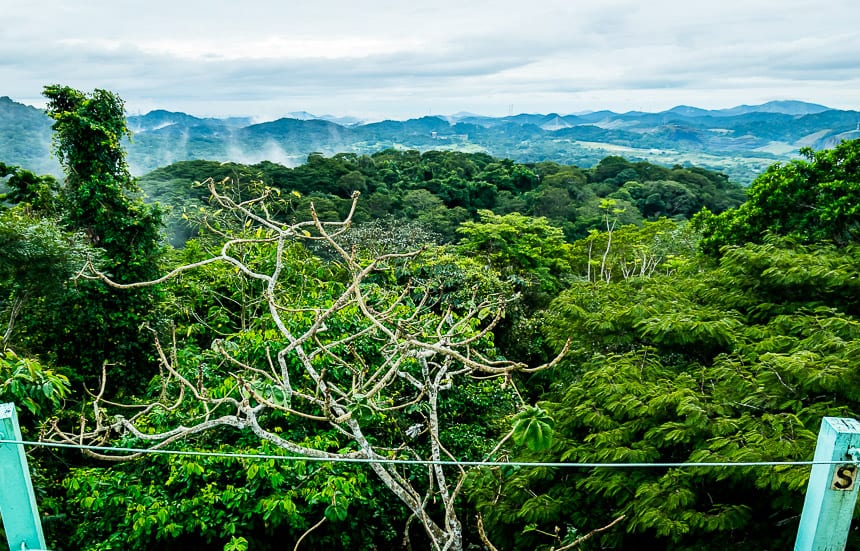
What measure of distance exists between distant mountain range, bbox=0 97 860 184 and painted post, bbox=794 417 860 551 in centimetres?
3887

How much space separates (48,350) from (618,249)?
15.1 metres

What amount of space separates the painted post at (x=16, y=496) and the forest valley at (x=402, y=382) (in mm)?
619

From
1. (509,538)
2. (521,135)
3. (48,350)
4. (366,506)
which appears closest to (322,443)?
(366,506)

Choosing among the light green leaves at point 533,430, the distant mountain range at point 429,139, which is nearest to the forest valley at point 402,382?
the light green leaves at point 533,430

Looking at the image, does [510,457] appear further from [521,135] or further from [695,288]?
[521,135]

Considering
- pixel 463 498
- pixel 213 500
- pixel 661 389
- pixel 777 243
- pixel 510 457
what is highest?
pixel 777 243

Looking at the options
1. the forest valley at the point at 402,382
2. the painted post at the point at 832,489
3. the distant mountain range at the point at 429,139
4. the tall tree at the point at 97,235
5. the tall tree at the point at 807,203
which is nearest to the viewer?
the painted post at the point at 832,489

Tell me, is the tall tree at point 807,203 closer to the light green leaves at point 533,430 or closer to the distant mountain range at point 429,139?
the light green leaves at point 533,430

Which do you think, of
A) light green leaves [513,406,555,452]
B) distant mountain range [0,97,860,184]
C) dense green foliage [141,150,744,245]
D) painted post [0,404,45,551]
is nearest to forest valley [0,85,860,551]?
light green leaves [513,406,555,452]

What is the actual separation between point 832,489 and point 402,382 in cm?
481

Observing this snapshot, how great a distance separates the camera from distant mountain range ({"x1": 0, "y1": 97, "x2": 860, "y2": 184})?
47.7 metres

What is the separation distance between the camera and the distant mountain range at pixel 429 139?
47681 millimetres

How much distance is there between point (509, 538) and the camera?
4461 mm

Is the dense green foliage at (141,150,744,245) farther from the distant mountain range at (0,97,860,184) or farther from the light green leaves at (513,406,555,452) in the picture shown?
the light green leaves at (513,406,555,452)
